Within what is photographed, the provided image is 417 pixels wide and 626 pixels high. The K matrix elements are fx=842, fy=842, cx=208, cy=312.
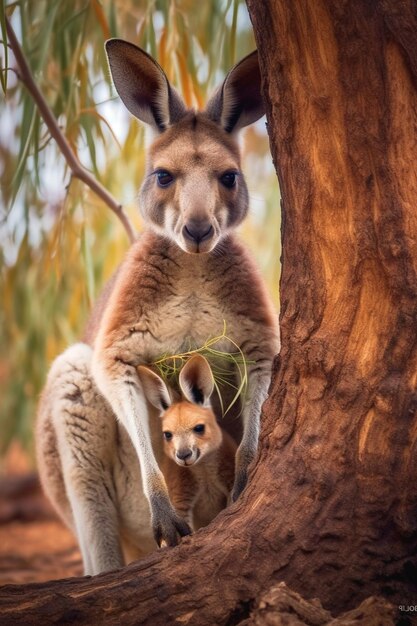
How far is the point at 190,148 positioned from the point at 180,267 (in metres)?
0.56

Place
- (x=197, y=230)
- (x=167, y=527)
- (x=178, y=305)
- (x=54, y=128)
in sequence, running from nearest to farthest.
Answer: (x=167, y=527), (x=197, y=230), (x=178, y=305), (x=54, y=128)

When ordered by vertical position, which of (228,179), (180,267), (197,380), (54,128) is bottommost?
(197,380)

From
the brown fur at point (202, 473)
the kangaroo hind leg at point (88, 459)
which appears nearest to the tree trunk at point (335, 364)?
the brown fur at point (202, 473)

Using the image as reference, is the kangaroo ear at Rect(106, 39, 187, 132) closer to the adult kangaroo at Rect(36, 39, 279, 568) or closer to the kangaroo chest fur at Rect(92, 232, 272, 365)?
the adult kangaroo at Rect(36, 39, 279, 568)

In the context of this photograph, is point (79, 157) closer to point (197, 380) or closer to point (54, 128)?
point (54, 128)

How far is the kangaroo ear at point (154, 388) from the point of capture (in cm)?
389

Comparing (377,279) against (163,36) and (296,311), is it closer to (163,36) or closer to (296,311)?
(296,311)

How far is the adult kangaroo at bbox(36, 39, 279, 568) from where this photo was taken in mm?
3826

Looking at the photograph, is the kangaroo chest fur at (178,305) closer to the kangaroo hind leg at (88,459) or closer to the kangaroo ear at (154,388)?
the kangaroo ear at (154,388)

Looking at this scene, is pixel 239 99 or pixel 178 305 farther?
pixel 239 99

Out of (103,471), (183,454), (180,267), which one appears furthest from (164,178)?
(103,471)

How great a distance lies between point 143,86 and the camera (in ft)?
13.1

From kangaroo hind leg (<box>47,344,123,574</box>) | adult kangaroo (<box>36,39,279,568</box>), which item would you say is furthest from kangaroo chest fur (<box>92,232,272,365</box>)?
kangaroo hind leg (<box>47,344,123,574</box>)

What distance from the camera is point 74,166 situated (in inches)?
198
